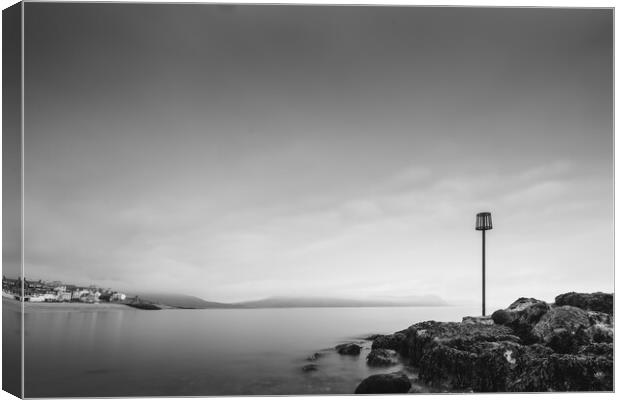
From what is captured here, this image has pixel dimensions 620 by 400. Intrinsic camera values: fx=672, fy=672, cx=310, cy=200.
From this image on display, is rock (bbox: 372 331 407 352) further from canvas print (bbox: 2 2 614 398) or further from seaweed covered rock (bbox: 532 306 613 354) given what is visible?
seaweed covered rock (bbox: 532 306 613 354)

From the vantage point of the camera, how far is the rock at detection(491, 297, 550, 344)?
6414mm

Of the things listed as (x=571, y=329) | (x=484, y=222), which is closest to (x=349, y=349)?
(x=484, y=222)

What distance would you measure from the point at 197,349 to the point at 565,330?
3441 mm

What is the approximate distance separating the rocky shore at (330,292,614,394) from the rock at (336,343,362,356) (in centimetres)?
13

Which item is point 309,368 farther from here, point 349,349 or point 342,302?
point 342,302

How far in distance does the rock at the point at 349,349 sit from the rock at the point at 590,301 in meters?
2.01

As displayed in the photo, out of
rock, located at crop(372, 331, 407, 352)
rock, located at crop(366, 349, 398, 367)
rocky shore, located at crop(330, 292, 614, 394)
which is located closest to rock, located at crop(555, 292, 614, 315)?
rocky shore, located at crop(330, 292, 614, 394)

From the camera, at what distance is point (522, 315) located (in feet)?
21.2

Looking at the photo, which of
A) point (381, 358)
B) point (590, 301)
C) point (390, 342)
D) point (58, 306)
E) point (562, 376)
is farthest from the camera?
point (590, 301)

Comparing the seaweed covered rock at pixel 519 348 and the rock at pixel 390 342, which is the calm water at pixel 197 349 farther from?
the seaweed covered rock at pixel 519 348

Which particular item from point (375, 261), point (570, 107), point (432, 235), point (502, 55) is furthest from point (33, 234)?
point (570, 107)

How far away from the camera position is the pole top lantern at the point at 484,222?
6.44 meters

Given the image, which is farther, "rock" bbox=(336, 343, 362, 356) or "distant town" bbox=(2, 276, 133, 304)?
"rock" bbox=(336, 343, 362, 356)

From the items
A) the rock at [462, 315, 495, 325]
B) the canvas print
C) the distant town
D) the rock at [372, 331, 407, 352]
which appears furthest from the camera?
the rock at [462, 315, 495, 325]
